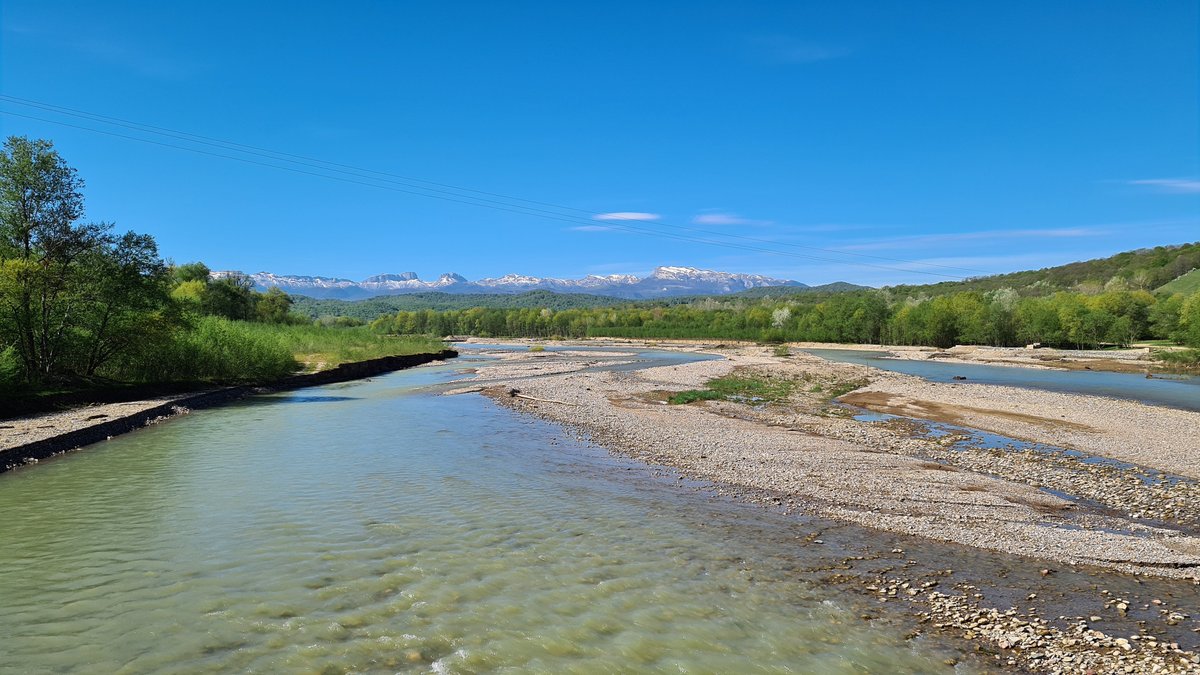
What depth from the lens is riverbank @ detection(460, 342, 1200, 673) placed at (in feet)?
24.4

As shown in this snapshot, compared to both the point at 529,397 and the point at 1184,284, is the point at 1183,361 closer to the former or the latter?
the point at 529,397

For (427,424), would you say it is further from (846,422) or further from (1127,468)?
(1127,468)

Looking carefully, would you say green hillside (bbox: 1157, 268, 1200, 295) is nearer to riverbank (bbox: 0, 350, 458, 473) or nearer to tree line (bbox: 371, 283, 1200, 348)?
tree line (bbox: 371, 283, 1200, 348)

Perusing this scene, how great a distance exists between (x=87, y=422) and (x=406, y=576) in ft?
60.3

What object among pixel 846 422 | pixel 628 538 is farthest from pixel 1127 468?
pixel 628 538

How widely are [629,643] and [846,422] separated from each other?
19.8 metres

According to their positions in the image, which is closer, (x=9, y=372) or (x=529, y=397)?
(x=9, y=372)

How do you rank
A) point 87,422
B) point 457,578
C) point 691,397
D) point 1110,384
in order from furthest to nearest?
1. point 1110,384
2. point 691,397
3. point 87,422
4. point 457,578

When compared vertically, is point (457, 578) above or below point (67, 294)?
below

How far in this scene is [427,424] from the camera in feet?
81.0

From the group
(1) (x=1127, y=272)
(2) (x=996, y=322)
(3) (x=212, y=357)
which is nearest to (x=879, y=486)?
(3) (x=212, y=357)

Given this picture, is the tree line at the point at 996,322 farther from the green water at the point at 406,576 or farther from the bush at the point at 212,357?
the bush at the point at 212,357

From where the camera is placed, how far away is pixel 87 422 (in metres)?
20.8

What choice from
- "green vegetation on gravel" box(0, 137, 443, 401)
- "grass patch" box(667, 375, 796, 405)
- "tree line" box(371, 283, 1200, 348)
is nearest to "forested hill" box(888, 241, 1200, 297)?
"tree line" box(371, 283, 1200, 348)
